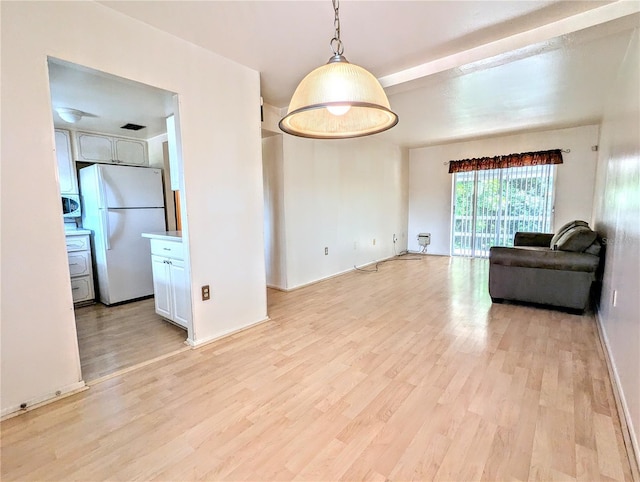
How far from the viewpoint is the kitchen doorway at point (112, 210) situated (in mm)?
2482

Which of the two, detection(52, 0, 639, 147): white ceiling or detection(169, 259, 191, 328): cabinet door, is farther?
detection(169, 259, 191, 328): cabinet door

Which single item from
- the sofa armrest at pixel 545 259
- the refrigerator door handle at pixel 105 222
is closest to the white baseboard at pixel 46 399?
the refrigerator door handle at pixel 105 222

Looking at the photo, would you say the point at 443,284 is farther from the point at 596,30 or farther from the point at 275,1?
the point at 275,1

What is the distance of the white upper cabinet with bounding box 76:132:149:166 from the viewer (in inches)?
154

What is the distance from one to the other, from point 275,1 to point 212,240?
1.71 m

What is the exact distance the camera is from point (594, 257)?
9.71 ft

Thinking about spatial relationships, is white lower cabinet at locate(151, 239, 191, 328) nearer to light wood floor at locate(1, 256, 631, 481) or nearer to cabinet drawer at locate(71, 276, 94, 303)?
light wood floor at locate(1, 256, 631, 481)

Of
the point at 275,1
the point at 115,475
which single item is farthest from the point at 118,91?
the point at 115,475

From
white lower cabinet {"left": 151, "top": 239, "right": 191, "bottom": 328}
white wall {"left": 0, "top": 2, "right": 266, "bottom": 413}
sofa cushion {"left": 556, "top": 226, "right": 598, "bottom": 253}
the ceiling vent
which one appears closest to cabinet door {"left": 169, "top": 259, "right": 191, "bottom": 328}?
white lower cabinet {"left": 151, "top": 239, "right": 191, "bottom": 328}

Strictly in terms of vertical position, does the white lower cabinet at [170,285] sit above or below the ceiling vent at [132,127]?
below

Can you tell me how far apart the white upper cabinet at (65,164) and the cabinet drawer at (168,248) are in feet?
5.81

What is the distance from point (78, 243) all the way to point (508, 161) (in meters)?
6.70

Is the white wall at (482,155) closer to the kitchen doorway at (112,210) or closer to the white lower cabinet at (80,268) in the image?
the kitchen doorway at (112,210)

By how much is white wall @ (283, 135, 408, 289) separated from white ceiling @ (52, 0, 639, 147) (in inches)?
46.5
